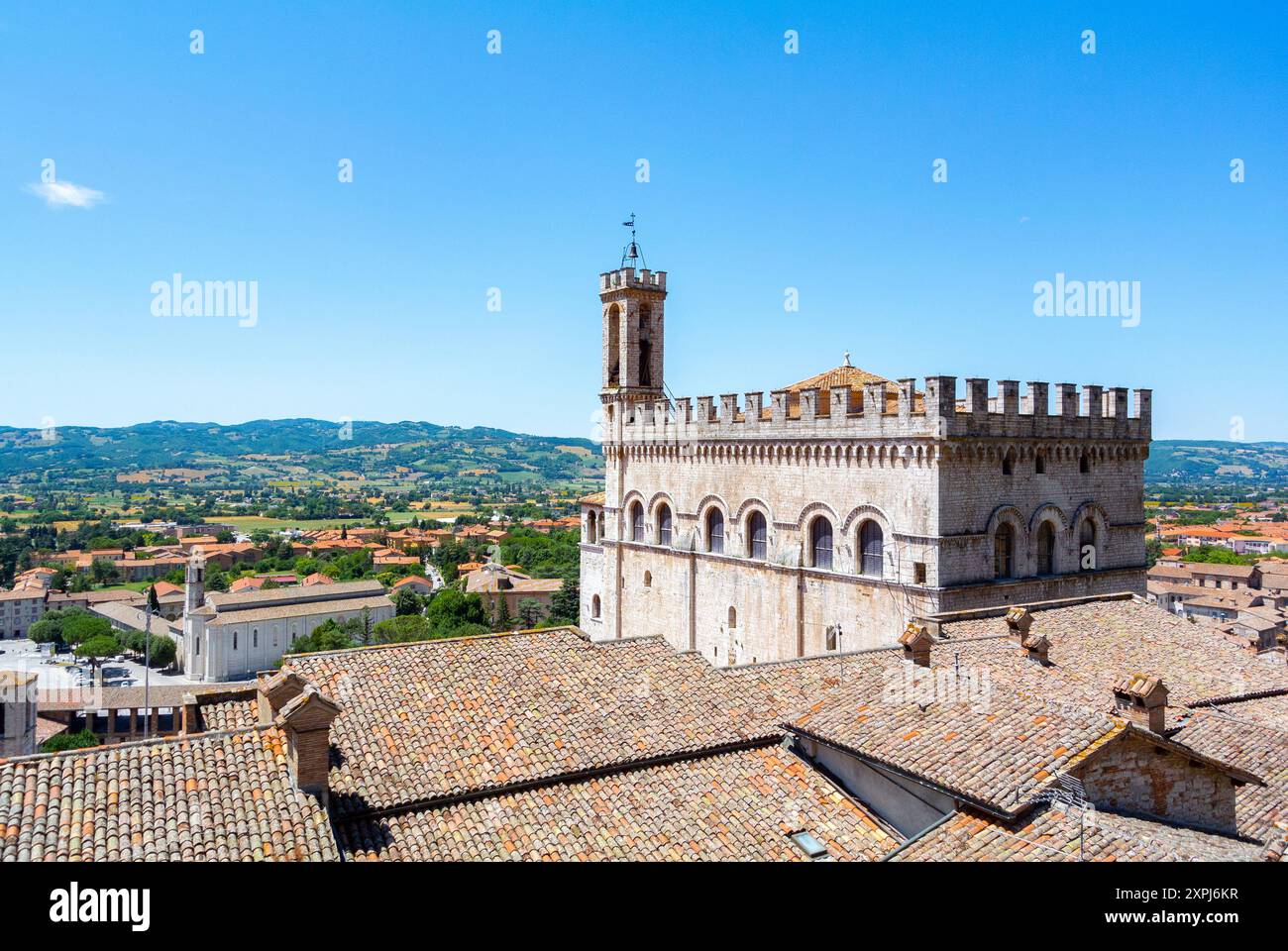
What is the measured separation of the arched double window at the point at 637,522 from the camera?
108 feet

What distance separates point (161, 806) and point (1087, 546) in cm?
2355

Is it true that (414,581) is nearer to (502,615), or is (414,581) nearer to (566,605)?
(502,615)

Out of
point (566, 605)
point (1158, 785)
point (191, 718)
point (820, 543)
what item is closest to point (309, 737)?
point (191, 718)

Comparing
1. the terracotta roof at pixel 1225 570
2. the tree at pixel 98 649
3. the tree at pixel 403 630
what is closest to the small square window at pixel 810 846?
the tree at pixel 403 630

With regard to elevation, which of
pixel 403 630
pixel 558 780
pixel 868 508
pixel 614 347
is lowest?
pixel 403 630

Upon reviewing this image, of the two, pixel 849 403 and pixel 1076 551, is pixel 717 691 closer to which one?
pixel 849 403

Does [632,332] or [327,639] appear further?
[327,639]

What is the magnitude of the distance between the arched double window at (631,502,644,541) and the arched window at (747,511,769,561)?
5.80m

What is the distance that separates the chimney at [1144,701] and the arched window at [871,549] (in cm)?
1102

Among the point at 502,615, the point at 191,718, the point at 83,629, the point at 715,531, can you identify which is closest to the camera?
the point at 191,718

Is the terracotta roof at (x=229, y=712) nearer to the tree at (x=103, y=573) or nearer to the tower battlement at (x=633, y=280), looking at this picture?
the tower battlement at (x=633, y=280)

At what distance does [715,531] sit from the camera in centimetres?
2970

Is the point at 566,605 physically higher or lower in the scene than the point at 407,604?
higher
